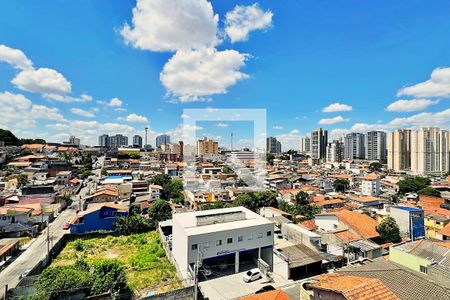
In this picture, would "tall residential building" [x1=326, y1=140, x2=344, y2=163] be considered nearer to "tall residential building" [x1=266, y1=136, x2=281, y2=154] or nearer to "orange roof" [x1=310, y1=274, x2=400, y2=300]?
"tall residential building" [x1=266, y1=136, x2=281, y2=154]

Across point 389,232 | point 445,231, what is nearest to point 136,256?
point 389,232

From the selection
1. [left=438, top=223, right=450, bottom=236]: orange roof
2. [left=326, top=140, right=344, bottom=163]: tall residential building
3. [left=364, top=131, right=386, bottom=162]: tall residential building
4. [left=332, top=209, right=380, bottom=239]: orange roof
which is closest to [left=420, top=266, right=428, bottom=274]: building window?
[left=332, top=209, right=380, bottom=239]: orange roof

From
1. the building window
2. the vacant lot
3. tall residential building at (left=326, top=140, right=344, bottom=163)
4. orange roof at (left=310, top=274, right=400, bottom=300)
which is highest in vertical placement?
tall residential building at (left=326, top=140, right=344, bottom=163)

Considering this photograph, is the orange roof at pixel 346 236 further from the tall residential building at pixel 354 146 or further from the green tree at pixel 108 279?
the tall residential building at pixel 354 146

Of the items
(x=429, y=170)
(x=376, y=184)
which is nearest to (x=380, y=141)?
(x=429, y=170)

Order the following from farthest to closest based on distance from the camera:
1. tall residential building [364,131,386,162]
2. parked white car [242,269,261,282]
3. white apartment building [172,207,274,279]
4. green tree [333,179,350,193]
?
tall residential building [364,131,386,162]
green tree [333,179,350,193]
white apartment building [172,207,274,279]
parked white car [242,269,261,282]

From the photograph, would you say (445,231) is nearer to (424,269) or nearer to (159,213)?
(424,269)
